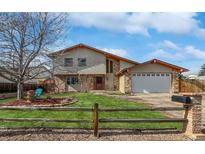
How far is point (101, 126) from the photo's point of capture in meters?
11.1

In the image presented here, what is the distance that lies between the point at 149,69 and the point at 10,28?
1923 centimetres

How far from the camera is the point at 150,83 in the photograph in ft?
118

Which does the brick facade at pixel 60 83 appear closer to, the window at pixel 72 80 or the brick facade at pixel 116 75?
the window at pixel 72 80

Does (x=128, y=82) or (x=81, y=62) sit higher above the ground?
(x=81, y=62)

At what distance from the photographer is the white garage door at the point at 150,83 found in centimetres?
3575

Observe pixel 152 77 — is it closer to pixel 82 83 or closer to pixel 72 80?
pixel 82 83

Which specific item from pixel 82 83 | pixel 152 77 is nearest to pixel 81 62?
pixel 82 83

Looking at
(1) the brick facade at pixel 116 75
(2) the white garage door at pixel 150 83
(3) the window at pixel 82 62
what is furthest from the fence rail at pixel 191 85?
(3) the window at pixel 82 62

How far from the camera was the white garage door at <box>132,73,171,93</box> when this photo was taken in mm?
35750

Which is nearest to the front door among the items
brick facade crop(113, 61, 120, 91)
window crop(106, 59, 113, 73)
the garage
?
window crop(106, 59, 113, 73)
